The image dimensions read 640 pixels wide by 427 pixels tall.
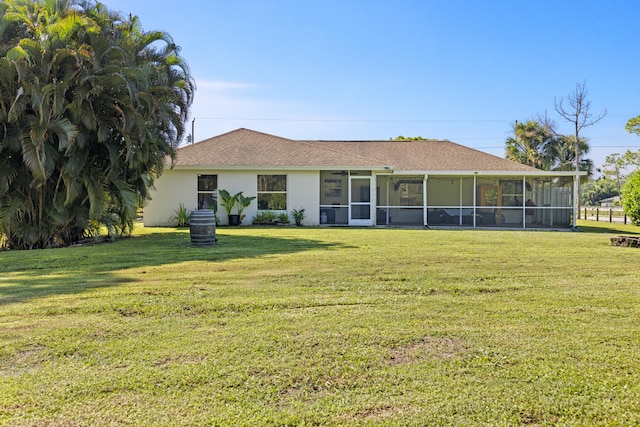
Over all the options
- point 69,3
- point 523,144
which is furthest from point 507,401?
point 523,144

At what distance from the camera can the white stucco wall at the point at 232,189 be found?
70.7 ft

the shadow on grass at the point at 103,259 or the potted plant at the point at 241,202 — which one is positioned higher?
the potted plant at the point at 241,202

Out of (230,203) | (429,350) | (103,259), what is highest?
(230,203)

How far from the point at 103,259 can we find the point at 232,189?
1165 cm

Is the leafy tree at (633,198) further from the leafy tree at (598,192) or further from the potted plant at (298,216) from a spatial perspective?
the leafy tree at (598,192)

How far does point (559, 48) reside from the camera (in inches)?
945

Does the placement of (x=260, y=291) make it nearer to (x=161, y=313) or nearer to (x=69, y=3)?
(x=161, y=313)

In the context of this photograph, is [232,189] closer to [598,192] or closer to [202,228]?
[202,228]

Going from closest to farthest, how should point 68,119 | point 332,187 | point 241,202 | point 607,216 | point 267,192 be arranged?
1. point 68,119
2. point 241,202
3. point 267,192
4. point 332,187
5. point 607,216

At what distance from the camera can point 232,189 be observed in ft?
70.7

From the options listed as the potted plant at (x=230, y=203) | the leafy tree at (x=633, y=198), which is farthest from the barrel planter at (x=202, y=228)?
the leafy tree at (x=633, y=198)

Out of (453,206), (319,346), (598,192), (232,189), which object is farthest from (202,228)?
(598,192)

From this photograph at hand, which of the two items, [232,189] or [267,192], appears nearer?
[232,189]

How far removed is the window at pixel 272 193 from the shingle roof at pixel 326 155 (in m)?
0.81
